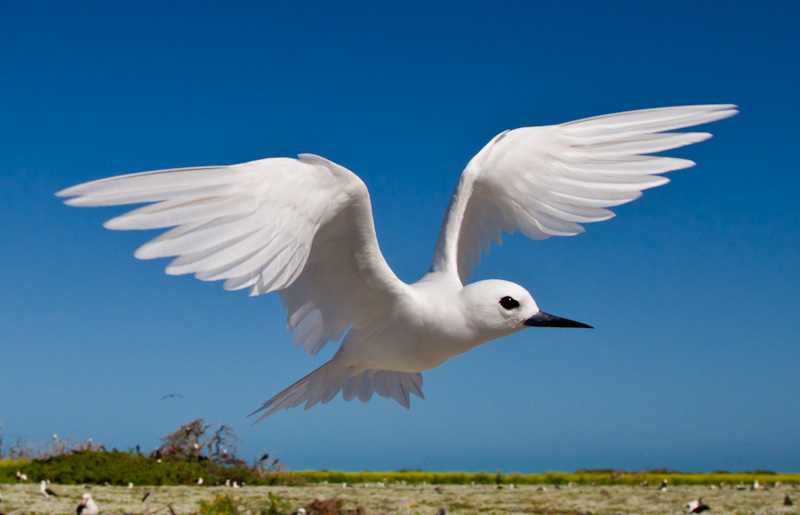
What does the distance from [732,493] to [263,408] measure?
11.5m

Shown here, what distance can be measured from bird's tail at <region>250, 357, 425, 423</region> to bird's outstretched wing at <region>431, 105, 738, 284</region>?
3.89 feet

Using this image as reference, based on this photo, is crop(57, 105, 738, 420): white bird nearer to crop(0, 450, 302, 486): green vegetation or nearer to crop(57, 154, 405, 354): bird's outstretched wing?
crop(57, 154, 405, 354): bird's outstretched wing

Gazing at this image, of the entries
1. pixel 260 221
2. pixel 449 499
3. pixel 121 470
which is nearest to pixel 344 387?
pixel 260 221

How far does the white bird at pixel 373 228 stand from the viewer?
3725 mm

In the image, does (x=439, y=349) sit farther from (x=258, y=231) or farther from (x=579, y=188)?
(x=579, y=188)

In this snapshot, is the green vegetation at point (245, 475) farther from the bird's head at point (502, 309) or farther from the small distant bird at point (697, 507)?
the bird's head at point (502, 309)

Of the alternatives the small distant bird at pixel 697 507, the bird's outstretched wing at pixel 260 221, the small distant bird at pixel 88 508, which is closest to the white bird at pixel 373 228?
the bird's outstretched wing at pixel 260 221

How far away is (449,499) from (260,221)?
9654mm

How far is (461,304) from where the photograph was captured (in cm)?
480

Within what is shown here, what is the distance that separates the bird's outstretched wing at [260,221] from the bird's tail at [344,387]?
95 centimetres

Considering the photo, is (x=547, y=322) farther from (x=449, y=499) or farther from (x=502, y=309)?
(x=449, y=499)

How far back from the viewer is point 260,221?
3967mm

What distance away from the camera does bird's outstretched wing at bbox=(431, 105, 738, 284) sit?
548 centimetres

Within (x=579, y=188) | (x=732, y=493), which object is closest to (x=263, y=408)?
(x=579, y=188)
